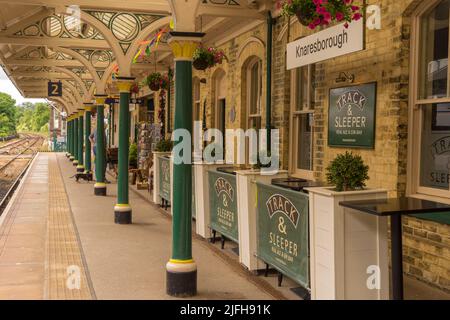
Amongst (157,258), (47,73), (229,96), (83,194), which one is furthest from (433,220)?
(47,73)

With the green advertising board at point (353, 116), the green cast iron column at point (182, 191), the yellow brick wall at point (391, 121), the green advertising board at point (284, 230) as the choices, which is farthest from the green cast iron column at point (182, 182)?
the green advertising board at point (353, 116)

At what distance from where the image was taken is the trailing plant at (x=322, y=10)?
4797 millimetres

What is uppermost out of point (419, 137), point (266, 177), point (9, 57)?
point (9, 57)

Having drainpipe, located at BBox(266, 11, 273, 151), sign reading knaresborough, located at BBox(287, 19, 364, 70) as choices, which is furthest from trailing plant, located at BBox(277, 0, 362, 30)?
drainpipe, located at BBox(266, 11, 273, 151)

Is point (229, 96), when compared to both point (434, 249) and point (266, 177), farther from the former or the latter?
point (434, 249)

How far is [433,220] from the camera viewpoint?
519 cm

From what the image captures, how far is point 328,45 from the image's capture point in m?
5.26

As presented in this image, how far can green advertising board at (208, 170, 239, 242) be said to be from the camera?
22.6ft

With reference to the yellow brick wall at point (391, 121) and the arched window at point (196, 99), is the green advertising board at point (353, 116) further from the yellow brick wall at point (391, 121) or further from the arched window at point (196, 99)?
the arched window at point (196, 99)

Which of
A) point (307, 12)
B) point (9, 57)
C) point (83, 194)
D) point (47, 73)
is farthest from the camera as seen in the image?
point (47, 73)

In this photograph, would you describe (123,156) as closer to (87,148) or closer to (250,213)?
(250,213)

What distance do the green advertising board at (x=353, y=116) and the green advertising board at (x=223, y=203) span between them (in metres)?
1.48

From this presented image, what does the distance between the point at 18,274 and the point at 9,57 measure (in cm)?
1036

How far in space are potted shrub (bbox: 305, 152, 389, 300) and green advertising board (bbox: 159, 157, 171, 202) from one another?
6.51 m
